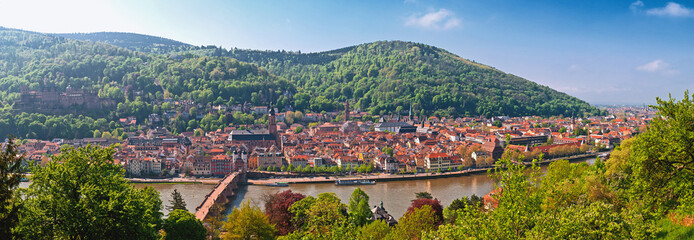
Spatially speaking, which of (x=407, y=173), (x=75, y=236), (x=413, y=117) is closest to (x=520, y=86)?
(x=413, y=117)

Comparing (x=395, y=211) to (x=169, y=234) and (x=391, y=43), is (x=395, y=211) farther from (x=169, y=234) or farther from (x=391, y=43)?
(x=391, y=43)

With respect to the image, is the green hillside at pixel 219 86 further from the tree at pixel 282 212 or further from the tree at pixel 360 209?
the tree at pixel 360 209

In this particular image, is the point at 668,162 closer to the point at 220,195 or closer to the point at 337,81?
the point at 220,195

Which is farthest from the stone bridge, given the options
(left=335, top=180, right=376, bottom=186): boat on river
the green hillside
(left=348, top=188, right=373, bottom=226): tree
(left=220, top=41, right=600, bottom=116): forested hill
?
(left=220, top=41, right=600, bottom=116): forested hill

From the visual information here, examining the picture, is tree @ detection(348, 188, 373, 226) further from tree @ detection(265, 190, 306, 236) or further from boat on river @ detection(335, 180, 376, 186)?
boat on river @ detection(335, 180, 376, 186)

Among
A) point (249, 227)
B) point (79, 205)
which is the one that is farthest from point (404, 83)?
point (79, 205)

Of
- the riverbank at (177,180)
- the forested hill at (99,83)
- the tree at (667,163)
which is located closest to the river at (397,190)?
the riverbank at (177,180)
